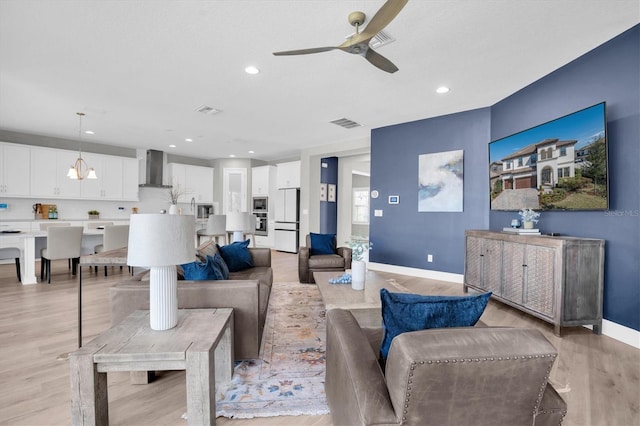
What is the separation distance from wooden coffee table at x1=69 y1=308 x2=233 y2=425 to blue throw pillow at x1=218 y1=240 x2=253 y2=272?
183 centimetres

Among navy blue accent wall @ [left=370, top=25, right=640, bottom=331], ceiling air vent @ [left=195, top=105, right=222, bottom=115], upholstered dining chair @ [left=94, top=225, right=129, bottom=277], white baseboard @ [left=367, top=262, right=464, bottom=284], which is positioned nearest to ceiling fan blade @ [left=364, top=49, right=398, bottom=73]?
navy blue accent wall @ [left=370, top=25, right=640, bottom=331]

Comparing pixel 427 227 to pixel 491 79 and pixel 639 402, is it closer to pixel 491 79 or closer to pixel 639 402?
pixel 491 79

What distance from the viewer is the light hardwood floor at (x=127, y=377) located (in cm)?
167

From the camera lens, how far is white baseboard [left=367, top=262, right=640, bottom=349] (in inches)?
102

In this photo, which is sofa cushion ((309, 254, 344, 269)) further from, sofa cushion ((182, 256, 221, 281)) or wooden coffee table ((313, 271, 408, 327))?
sofa cushion ((182, 256, 221, 281))

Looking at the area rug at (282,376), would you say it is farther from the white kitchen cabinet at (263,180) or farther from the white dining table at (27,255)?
the white kitchen cabinet at (263,180)

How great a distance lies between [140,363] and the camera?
4.52ft

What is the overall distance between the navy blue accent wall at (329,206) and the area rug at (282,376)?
439 cm

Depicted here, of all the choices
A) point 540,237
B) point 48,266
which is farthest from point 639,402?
point 48,266

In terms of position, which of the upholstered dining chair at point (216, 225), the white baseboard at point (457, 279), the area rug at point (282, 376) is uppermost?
the upholstered dining chair at point (216, 225)

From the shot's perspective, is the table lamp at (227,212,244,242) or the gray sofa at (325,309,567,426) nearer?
the gray sofa at (325,309,567,426)

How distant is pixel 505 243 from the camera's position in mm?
3430

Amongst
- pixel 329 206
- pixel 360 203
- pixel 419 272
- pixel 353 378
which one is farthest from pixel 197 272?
pixel 360 203

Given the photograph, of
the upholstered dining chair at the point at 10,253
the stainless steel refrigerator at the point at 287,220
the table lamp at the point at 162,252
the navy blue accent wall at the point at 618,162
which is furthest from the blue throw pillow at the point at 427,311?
the stainless steel refrigerator at the point at 287,220
